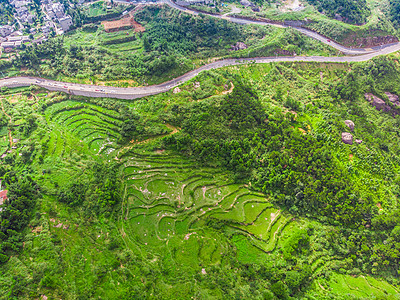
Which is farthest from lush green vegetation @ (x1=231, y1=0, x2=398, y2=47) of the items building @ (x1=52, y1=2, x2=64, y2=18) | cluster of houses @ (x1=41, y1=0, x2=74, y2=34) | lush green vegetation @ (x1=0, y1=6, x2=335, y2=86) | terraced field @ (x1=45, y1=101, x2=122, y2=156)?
building @ (x1=52, y1=2, x2=64, y2=18)

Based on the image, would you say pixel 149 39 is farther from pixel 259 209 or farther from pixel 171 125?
pixel 259 209

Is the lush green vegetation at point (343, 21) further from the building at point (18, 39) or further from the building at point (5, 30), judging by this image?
the building at point (5, 30)

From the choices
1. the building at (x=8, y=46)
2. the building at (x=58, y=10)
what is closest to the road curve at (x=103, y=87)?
the building at (x=8, y=46)

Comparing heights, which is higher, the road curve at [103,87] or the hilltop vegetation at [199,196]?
the road curve at [103,87]

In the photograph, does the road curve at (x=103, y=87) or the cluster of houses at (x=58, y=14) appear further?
the cluster of houses at (x=58, y=14)

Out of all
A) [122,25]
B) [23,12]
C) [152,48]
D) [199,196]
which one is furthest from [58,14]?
[199,196]

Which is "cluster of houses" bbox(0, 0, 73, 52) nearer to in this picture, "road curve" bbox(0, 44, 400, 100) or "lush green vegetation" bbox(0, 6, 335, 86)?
"lush green vegetation" bbox(0, 6, 335, 86)
